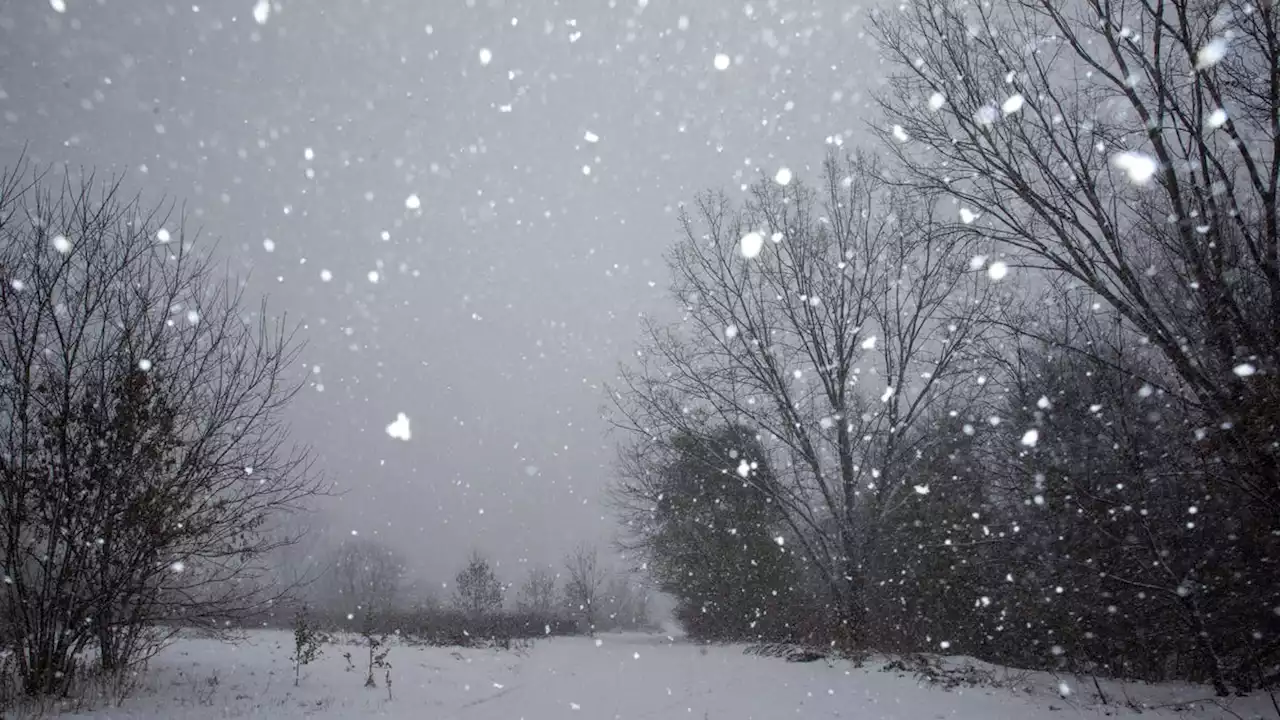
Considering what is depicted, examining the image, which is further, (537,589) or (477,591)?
(537,589)

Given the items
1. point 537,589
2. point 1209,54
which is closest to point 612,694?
point 1209,54

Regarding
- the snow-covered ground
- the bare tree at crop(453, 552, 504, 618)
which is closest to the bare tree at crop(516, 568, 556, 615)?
the bare tree at crop(453, 552, 504, 618)

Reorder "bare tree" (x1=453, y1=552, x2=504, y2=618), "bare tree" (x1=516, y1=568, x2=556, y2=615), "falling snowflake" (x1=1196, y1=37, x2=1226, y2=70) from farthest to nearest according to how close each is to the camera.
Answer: "bare tree" (x1=516, y1=568, x2=556, y2=615)
"bare tree" (x1=453, y1=552, x2=504, y2=618)
"falling snowflake" (x1=1196, y1=37, x2=1226, y2=70)

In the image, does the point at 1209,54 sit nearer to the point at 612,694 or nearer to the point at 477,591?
the point at 612,694

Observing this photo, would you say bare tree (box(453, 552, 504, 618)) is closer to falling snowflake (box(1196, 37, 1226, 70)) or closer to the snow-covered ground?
the snow-covered ground

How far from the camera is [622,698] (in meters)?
8.96

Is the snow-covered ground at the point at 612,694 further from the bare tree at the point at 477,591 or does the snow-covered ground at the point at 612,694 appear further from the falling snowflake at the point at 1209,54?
the bare tree at the point at 477,591

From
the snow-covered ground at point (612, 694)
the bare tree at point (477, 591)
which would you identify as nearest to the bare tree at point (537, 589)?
the bare tree at point (477, 591)

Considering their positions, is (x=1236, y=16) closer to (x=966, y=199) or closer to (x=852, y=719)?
(x=966, y=199)

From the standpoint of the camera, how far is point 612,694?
30.9ft

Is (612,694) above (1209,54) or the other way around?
the other way around

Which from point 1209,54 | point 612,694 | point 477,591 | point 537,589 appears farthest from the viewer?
point 537,589

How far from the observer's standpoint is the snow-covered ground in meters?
6.55

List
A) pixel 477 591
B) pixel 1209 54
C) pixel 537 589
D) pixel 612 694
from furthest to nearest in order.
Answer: pixel 537 589 < pixel 477 591 < pixel 612 694 < pixel 1209 54
